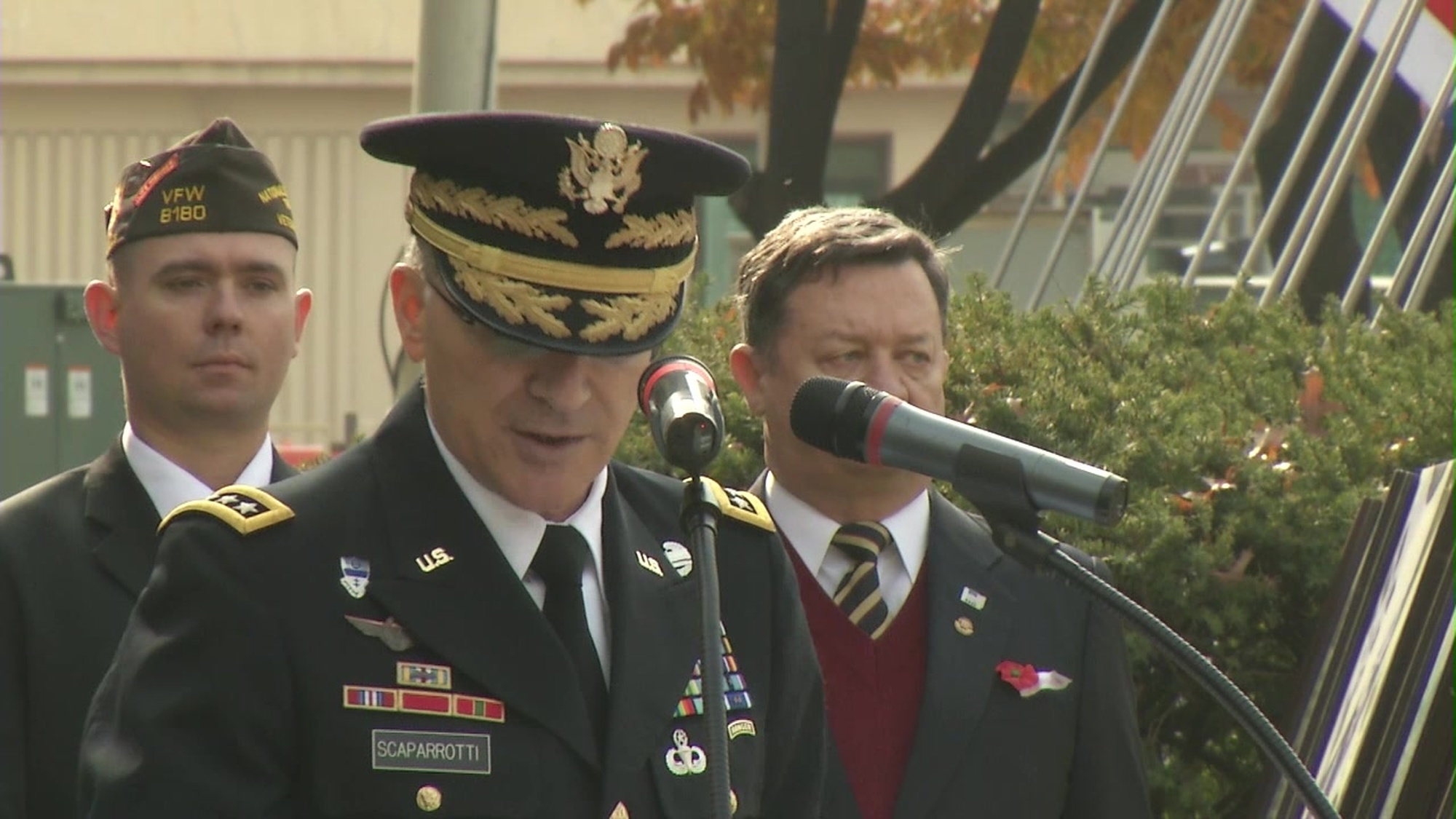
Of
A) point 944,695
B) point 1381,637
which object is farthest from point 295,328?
point 1381,637

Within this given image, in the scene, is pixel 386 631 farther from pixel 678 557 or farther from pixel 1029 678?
pixel 1029 678

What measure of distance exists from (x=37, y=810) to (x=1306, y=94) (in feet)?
22.3

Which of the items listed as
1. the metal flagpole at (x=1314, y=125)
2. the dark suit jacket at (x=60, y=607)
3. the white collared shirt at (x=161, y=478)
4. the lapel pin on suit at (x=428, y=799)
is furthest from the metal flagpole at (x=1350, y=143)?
the lapel pin on suit at (x=428, y=799)

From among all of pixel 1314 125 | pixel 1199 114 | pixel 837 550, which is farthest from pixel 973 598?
pixel 1199 114

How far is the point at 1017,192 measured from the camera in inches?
738

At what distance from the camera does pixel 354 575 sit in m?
2.72

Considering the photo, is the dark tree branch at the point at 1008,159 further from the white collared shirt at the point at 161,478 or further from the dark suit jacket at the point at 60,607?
the dark suit jacket at the point at 60,607

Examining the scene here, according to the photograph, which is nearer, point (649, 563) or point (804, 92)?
point (649, 563)

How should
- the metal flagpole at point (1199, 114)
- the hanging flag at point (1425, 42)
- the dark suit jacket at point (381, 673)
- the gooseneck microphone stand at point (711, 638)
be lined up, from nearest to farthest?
the gooseneck microphone stand at point (711, 638), the dark suit jacket at point (381, 673), the metal flagpole at point (1199, 114), the hanging flag at point (1425, 42)

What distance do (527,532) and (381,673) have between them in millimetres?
249

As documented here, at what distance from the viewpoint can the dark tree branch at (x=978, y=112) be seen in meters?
9.37

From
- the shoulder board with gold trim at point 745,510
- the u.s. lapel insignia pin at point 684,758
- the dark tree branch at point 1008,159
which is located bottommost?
the dark tree branch at point 1008,159

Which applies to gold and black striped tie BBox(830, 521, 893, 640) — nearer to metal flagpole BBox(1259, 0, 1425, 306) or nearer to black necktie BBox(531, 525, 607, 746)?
black necktie BBox(531, 525, 607, 746)

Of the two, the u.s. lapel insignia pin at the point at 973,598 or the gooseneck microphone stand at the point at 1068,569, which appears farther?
the u.s. lapel insignia pin at the point at 973,598
